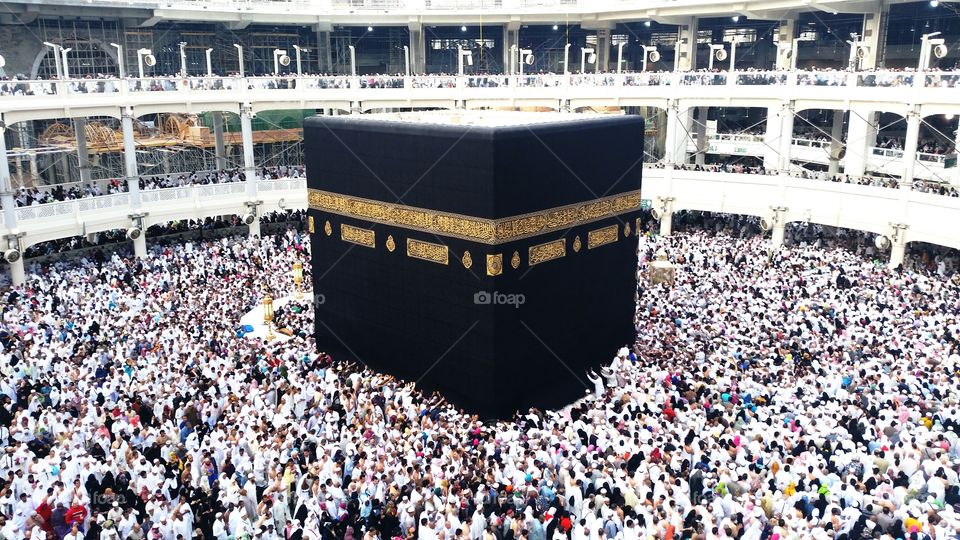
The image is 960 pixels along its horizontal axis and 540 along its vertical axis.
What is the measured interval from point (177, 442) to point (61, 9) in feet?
68.1

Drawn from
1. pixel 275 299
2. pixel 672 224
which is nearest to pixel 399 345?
pixel 275 299

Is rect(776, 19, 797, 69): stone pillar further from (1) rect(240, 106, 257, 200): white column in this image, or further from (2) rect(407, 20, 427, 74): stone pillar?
(1) rect(240, 106, 257, 200): white column

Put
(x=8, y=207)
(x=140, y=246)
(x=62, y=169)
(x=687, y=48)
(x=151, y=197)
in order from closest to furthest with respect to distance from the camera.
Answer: (x=8, y=207)
(x=151, y=197)
(x=140, y=246)
(x=62, y=169)
(x=687, y=48)

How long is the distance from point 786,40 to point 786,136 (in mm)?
9198

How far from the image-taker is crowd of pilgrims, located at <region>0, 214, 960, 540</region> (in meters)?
9.98

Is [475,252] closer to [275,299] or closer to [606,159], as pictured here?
[606,159]

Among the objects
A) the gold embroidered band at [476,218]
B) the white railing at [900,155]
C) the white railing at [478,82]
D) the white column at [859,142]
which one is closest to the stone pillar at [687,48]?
the white railing at [478,82]

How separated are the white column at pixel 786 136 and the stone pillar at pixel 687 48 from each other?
9.47 meters

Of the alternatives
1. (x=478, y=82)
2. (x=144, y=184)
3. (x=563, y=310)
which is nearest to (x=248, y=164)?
(x=144, y=184)

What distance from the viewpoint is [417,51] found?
3622 cm

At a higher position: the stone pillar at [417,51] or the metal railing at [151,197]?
the stone pillar at [417,51]

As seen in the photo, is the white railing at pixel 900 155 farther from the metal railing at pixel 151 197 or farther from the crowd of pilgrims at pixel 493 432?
the metal railing at pixel 151 197
